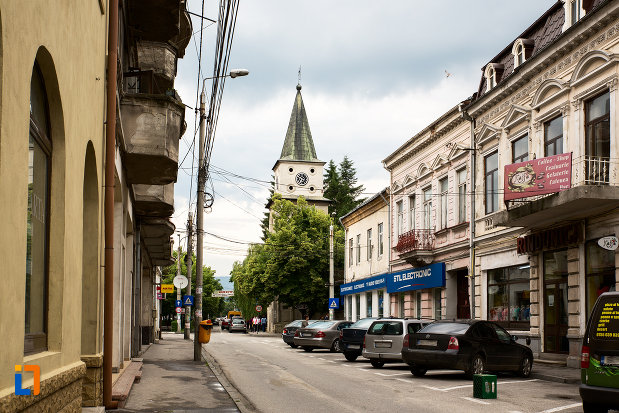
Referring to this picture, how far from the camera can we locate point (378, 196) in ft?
131

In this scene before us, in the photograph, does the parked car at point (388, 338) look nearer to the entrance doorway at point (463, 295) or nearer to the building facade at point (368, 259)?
the entrance doorway at point (463, 295)

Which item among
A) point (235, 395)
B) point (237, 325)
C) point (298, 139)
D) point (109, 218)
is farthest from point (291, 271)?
point (109, 218)

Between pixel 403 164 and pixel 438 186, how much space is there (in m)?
5.56

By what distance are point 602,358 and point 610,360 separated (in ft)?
0.40

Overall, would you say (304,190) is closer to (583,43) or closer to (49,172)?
(583,43)

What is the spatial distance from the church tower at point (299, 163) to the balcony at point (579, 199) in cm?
6836

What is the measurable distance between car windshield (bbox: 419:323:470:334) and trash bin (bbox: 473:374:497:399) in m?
3.85

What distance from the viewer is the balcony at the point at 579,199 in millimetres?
17828

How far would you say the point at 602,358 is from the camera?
1003 cm

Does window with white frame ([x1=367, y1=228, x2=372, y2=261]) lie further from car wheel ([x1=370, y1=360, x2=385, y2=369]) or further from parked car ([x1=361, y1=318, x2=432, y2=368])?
parked car ([x1=361, y1=318, x2=432, y2=368])

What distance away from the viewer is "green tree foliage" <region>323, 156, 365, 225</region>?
89.0 metres

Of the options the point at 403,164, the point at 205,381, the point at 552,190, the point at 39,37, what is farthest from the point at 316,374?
the point at 403,164

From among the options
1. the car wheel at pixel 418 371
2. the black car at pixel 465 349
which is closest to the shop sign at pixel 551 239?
the black car at pixel 465 349

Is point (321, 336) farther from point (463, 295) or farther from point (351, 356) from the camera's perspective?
point (463, 295)
